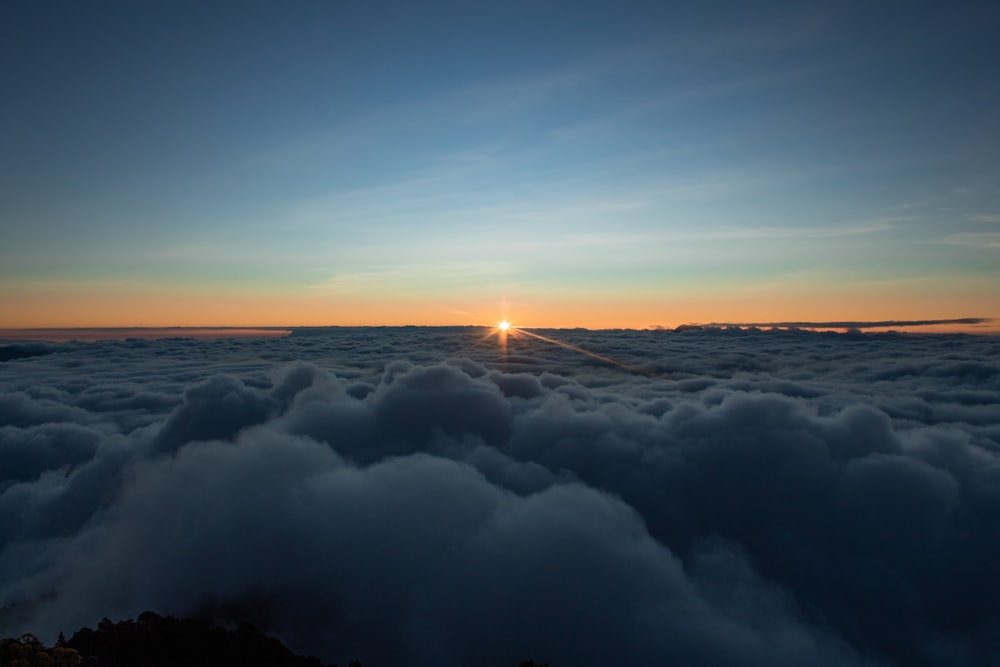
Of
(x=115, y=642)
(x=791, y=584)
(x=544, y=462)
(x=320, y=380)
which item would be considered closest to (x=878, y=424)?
(x=791, y=584)

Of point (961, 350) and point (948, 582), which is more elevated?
point (961, 350)

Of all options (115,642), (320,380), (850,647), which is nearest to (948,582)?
(850,647)

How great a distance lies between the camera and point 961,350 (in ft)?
416

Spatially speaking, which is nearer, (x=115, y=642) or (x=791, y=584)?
(x=115, y=642)

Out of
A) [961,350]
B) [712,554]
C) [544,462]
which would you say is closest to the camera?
[712,554]

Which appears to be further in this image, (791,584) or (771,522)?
(771,522)

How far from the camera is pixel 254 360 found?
112 meters

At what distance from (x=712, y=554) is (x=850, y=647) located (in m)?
9.79

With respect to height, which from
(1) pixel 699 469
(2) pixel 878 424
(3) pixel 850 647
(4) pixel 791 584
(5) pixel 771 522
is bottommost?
(3) pixel 850 647

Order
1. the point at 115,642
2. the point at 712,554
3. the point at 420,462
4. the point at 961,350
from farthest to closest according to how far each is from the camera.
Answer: the point at 961,350 < the point at 420,462 < the point at 712,554 < the point at 115,642

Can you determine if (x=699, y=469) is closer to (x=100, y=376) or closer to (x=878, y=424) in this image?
(x=878, y=424)

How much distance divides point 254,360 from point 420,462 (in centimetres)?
8211

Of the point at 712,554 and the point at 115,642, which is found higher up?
the point at 115,642

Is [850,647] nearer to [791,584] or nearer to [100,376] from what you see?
[791,584]
